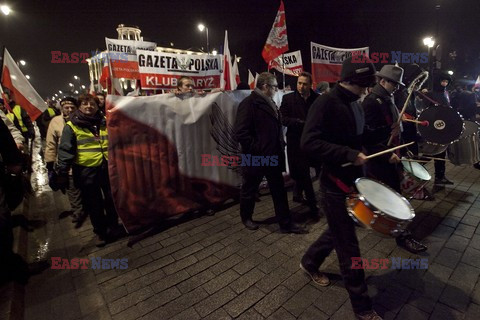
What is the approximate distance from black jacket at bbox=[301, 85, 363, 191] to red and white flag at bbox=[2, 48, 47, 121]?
17.6ft

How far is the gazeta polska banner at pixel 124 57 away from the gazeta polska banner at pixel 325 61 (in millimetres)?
3981

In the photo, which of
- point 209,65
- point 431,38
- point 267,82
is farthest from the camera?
point 431,38

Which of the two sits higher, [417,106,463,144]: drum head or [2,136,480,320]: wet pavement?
[417,106,463,144]: drum head

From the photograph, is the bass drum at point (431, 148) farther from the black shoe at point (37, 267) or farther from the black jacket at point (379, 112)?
the black shoe at point (37, 267)

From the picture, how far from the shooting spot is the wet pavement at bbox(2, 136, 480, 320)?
2.61m

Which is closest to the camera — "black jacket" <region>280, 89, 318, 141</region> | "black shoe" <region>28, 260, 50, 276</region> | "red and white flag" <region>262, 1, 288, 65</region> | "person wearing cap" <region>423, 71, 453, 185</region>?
"black shoe" <region>28, 260, 50, 276</region>

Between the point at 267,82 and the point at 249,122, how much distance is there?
2.17ft

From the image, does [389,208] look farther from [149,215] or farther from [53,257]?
[53,257]

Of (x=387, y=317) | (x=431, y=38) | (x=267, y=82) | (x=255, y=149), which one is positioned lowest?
(x=387, y=317)

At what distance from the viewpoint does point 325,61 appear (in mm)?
6957

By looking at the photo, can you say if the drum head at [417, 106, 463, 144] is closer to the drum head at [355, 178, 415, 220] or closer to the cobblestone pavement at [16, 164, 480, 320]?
the cobblestone pavement at [16, 164, 480, 320]

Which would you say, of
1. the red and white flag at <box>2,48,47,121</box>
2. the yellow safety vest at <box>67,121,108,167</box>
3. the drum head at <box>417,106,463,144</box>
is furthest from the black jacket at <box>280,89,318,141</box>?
the red and white flag at <box>2,48,47,121</box>

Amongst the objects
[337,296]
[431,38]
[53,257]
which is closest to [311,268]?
[337,296]

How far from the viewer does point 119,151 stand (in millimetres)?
4066
